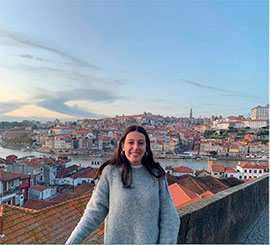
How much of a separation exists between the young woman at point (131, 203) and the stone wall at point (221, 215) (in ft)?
2.62

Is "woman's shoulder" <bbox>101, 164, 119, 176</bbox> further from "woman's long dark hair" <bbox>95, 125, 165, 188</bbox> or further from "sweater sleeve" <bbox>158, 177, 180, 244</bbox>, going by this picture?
"sweater sleeve" <bbox>158, 177, 180, 244</bbox>

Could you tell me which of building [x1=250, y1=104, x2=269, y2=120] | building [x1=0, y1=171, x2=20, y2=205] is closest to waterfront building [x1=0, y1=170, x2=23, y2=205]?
building [x1=0, y1=171, x2=20, y2=205]

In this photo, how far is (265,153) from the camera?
115ft

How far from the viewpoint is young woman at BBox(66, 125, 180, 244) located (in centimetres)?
64

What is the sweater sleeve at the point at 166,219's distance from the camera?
25.7 inches

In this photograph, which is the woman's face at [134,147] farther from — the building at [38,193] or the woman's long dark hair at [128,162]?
the building at [38,193]

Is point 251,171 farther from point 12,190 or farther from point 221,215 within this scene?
point 221,215

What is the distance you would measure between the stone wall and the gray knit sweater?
0.79 metres

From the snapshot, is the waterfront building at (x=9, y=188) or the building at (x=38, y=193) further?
the building at (x=38, y=193)

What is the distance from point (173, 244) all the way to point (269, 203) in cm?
309

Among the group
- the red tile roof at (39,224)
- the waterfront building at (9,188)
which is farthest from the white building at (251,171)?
the red tile roof at (39,224)

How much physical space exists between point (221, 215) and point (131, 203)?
5.04 ft

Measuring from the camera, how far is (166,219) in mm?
662

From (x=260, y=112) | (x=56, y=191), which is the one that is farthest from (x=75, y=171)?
(x=260, y=112)
